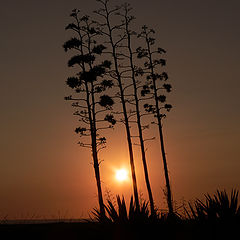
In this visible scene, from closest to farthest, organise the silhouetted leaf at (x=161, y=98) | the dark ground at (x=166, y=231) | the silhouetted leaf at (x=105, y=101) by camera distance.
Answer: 1. the dark ground at (x=166, y=231)
2. the silhouetted leaf at (x=105, y=101)
3. the silhouetted leaf at (x=161, y=98)

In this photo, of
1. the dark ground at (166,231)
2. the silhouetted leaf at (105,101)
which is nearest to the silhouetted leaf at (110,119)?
the silhouetted leaf at (105,101)

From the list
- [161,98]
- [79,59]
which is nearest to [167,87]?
[161,98]

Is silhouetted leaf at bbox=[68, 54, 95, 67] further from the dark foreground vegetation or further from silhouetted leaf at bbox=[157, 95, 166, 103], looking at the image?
the dark foreground vegetation

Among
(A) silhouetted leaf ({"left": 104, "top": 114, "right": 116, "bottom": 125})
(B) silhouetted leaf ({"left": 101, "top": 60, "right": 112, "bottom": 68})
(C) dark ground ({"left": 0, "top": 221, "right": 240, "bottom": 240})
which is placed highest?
(B) silhouetted leaf ({"left": 101, "top": 60, "right": 112, "bottom": 68})

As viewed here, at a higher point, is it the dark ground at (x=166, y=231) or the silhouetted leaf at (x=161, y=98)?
the silhouetted leaf at (x=161, y=98)

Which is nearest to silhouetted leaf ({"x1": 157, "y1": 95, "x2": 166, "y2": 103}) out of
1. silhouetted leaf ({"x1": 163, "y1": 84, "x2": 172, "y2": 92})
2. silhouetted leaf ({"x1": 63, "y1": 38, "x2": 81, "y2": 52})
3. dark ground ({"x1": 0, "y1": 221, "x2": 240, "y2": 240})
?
silhouetted leaf ({"x1": 163, "y1": 84, "x2": 172, "y2": 92})

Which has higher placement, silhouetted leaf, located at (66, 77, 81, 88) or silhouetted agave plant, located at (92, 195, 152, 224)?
silhouetted leaf, located at (66, 77, 81, 88)

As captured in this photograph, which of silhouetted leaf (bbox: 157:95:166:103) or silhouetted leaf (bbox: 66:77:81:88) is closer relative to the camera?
silhouetted leaf (bbox: 66:77:81:88)

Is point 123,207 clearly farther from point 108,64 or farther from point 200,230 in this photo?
point 108,64

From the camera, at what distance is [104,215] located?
12.5 metres

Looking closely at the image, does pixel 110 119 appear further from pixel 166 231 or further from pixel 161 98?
pixel 166 231

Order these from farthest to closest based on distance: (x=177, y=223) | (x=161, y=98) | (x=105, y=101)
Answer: (x=161, y=98) < (x=105, y=101) < (x=177, y=223)

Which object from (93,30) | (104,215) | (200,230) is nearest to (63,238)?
(104,215)

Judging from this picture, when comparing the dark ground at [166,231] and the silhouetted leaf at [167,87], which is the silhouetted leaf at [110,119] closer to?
the silhouetted leaf at [167,87]
